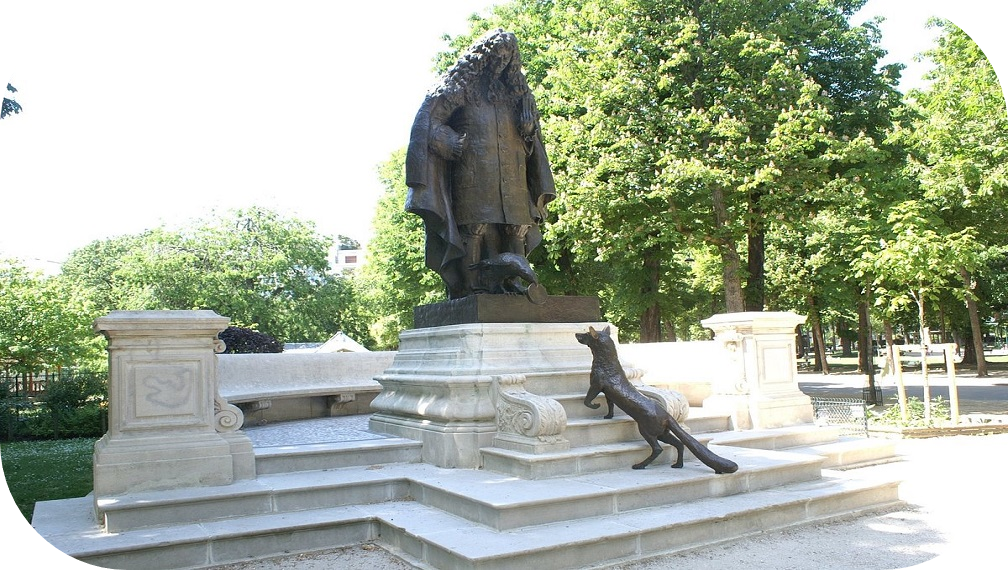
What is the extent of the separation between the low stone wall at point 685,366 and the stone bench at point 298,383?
4587mm

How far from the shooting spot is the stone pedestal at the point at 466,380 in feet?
25.6

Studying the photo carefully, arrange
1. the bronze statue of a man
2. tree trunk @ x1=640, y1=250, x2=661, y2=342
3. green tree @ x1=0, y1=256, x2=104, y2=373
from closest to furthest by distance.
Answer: the bronze statue of a man < green tree @ x1=0, y1=256, x2=104, y2=373 < tree trunk @ x1=640, y1=250, x2=661, y2=342

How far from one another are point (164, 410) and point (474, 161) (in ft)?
14.4

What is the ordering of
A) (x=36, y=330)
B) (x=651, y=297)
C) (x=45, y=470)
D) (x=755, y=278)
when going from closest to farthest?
(x=45, y=470), (x=755, y=278), (x=36, y=330), (x=651, y=297)

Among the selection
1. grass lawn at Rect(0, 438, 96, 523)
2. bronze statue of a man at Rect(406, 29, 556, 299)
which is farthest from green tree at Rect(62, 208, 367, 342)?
bronze statue of a man at Rect(406, 29, 556, 299)

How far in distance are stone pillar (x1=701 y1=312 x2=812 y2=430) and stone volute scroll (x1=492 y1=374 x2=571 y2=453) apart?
3.85 meters

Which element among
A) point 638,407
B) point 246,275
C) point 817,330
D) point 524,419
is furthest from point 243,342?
point 817,330

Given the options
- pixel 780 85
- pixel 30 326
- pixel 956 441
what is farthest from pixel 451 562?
pixel 30 326

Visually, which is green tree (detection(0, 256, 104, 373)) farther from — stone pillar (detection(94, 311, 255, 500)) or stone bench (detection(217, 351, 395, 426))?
stone pillar (detection(94, 311, 255, 500))

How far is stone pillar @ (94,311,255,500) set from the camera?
263 inches

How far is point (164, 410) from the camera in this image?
691 centimetres

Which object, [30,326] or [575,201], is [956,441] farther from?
[30,326]

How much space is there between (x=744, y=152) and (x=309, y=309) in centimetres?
2527

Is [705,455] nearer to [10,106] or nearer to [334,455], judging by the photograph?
[334,455]
